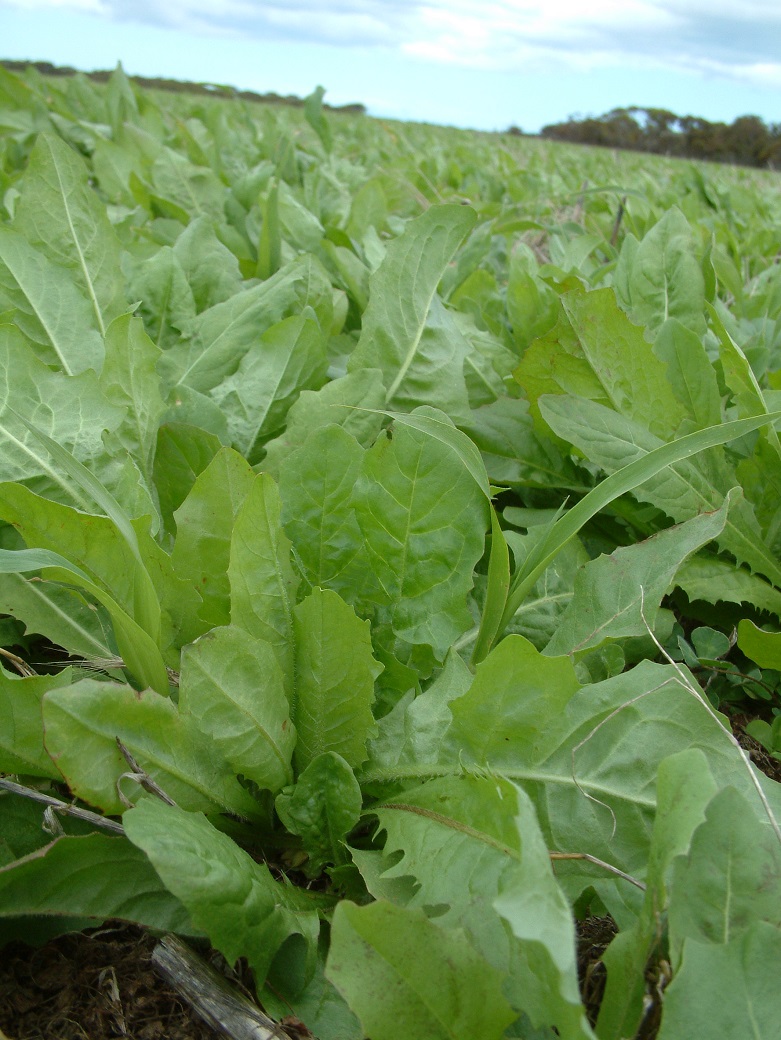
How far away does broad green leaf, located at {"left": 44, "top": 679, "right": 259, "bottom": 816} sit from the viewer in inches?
34.3

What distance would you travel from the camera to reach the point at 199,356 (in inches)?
66.6

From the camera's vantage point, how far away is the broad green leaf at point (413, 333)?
153cm

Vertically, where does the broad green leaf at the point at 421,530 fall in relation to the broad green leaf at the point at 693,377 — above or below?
below

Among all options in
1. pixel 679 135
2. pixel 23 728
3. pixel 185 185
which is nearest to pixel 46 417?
pixel 23 728

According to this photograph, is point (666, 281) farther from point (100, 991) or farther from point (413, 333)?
point (100, 991)

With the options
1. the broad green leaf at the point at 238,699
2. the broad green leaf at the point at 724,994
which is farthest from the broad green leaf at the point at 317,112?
the broad green leaf at the point at 724,994

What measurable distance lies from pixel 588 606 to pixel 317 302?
96 centimetres

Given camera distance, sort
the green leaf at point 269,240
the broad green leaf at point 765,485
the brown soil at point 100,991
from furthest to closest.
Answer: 1. the green leaf at point 269,240
2. the broad green leaf at point 765,485
3. the brown soil at point 100,991

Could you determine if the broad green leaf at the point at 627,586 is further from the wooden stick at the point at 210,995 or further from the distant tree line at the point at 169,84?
the distant tree line at the point at 169,84

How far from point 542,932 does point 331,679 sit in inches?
18.4

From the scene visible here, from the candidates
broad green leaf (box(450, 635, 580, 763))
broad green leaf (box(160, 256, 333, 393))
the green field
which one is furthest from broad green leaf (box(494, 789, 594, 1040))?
A: broad green leaf (box(160, 256, 333, 393))

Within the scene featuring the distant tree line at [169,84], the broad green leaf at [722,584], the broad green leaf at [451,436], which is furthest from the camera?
the distant tree line at [169,84]

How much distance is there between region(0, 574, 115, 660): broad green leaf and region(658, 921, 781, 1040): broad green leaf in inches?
34.1

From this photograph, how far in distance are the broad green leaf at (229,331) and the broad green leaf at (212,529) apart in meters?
0.56
